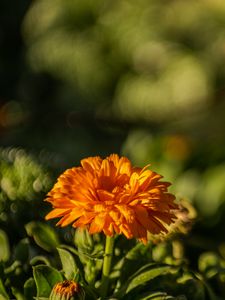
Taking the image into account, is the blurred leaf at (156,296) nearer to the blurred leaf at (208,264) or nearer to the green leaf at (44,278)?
the green leaf at (44,278)

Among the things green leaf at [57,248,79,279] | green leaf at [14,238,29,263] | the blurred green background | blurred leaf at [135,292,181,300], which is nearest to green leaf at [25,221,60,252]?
green leaf at [14,238,29,263]

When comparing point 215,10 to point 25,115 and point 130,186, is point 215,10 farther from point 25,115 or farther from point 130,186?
point 130,186

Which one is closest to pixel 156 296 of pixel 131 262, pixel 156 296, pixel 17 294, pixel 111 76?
pixel 156 296

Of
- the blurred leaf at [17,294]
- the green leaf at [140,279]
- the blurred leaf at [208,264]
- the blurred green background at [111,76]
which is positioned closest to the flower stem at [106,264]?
the green leaf at [140,279]

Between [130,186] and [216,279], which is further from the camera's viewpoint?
[216,279]

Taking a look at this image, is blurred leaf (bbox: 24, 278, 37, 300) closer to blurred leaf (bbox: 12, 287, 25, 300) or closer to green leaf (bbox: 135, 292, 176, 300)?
blurred leaf (bbox: 12, 287, 25, 300)

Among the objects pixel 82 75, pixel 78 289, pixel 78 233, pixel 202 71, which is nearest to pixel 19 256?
pixel 78 233

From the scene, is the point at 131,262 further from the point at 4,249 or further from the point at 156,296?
the point at 4,249
